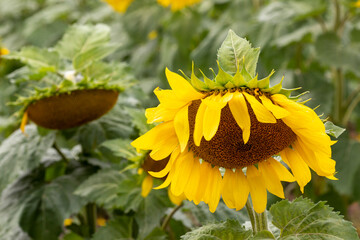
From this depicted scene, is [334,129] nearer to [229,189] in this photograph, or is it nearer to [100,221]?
[229,189]

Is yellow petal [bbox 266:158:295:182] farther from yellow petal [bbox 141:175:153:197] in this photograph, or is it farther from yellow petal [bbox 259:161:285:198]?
yellow petal [bbox 141:175:153:197]

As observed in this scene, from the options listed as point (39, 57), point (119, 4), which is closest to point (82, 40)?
point (39, 57)

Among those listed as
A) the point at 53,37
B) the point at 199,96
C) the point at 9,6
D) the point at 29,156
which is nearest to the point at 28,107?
the point at 29,156

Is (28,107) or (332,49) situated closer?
(28,107)

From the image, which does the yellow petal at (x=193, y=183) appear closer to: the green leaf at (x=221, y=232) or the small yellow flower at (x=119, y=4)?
the green leaf at (x=221, y=232)

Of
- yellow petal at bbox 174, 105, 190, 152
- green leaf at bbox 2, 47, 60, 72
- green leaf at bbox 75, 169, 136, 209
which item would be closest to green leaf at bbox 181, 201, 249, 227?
green leaf at bbox 75, 169, 136, 209

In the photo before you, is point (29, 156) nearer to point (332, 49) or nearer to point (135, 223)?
point (135, 223)

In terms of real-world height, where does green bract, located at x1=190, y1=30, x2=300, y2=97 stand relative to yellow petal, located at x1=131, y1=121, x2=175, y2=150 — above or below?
above
